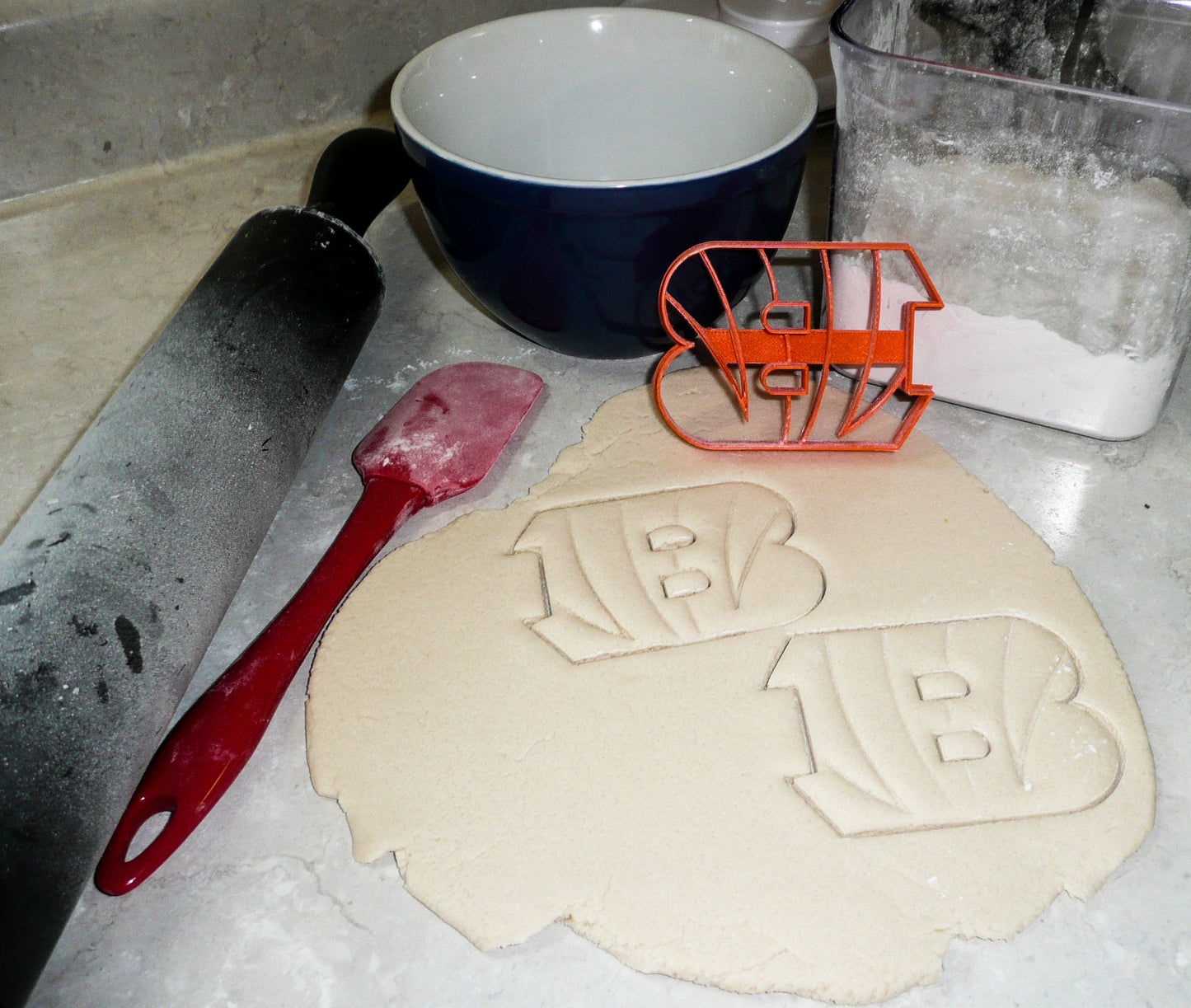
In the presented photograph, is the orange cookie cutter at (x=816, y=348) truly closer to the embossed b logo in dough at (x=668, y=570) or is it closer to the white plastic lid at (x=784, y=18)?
the embossed b logo in dough at (x=668, y=570)

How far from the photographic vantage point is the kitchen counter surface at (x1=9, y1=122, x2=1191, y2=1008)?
490 millimetres

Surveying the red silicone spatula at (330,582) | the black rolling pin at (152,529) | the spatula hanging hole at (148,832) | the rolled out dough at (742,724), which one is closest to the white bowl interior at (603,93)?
the black rolling pin at (152,529)

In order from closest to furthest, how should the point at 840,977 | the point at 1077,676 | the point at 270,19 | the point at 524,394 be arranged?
the point at 840,977 < the point at 1077,676 < the point at 524,394 < the point at 270,19

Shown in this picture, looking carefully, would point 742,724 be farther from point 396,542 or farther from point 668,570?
point 396,542

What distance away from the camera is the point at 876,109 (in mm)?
677

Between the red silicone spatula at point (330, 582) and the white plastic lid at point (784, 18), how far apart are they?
1.75 ft

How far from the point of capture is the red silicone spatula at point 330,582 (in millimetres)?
534

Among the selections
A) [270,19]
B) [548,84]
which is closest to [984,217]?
[548,84]

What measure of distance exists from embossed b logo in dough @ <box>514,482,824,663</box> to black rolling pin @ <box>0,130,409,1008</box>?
0.64 ft

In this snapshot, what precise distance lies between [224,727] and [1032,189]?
0.60m

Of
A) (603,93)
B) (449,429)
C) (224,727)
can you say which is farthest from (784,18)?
(224,727)

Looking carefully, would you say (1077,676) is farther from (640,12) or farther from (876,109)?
(640,12)

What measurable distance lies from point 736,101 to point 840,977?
66cm

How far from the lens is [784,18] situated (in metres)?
1.07
